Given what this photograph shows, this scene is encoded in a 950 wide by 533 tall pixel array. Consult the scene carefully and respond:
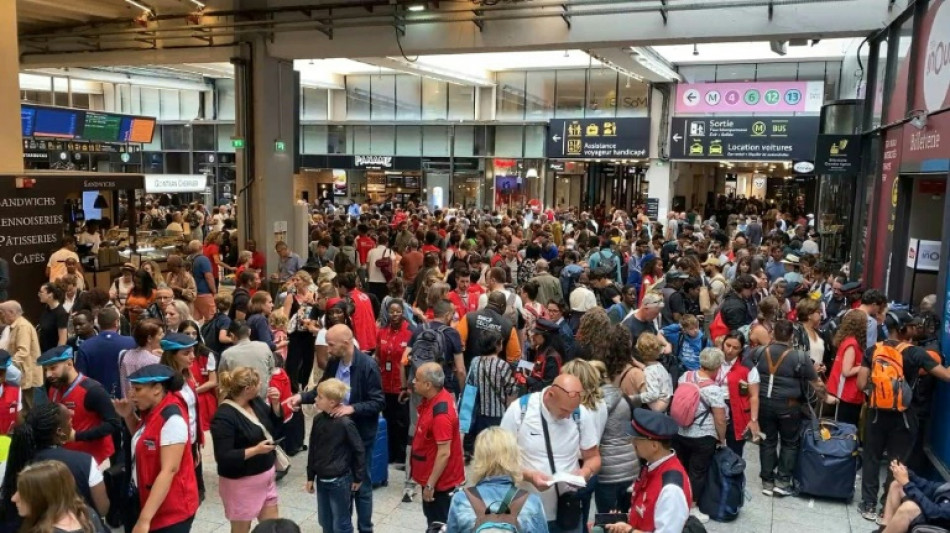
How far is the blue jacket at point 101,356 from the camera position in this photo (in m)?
5.78

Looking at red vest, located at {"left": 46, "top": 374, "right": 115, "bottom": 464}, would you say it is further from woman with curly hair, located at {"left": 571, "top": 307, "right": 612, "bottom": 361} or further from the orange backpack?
the orange backpack

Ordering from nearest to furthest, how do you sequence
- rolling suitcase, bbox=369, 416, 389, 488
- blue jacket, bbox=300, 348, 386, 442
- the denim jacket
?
the denim jacket
blue jacket, bbox=300, 348, 386, 442
rolling suitcase, bbox=369, 416, 389, 488

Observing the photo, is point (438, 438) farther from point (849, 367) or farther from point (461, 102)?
point (461, 102)

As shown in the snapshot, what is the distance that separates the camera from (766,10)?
445 inches

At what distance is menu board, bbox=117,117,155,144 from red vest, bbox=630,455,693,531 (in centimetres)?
2126

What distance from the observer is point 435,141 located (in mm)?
29266

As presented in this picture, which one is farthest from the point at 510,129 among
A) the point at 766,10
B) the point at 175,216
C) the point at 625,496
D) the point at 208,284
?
the point at 625,496

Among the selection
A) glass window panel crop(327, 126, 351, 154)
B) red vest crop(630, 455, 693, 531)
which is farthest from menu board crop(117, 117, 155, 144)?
red vest crop(630, 455, 693, 531)

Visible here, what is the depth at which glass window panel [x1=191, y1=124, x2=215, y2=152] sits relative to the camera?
106ft

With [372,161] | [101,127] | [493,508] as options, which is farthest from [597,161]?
[493,508]

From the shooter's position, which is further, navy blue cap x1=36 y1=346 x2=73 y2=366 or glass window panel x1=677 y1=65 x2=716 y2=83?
glass window panel x1=677 y1=65 x2=716 y2=83

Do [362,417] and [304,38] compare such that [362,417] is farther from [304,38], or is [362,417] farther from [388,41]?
[304,38]

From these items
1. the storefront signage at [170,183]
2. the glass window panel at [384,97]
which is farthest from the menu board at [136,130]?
the glass window panel at [384,97]

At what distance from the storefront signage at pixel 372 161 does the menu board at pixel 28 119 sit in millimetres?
13488
